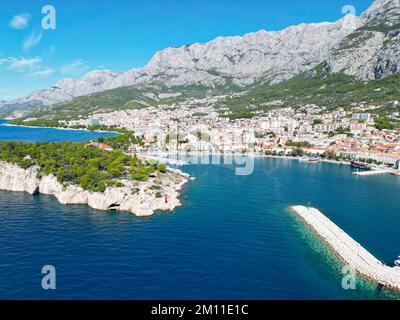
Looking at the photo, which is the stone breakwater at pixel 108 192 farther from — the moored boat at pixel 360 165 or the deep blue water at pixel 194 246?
the moored boat at pixel 360 165

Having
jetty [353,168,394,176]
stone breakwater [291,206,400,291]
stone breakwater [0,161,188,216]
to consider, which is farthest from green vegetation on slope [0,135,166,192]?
jetty [353,168,394,176]

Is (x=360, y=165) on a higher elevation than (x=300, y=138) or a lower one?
lower

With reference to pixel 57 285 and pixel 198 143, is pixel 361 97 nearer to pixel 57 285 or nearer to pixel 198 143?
pixel 198 143

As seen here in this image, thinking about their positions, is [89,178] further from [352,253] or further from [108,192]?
[352,253]

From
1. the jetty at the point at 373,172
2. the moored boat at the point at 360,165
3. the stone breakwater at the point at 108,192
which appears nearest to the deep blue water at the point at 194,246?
the stone breakwater at the point at 108,192

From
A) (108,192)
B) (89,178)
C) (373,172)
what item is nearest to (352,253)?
(108,192)

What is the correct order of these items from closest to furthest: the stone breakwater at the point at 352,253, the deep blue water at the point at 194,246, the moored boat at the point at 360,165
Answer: the deep blue water at the point at 194,246
the stone breakwater at the point at 352,253
the moored boat at the point at 360,165
